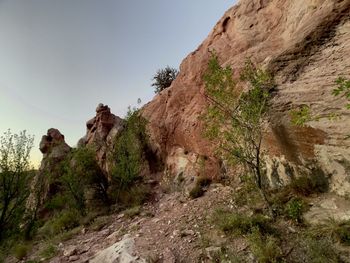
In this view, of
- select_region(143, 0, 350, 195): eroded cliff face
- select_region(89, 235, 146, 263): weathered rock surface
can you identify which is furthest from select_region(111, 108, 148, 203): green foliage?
select_region(89, 235, 146, 263): weathered rock surface

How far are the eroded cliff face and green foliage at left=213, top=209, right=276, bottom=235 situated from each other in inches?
89.7

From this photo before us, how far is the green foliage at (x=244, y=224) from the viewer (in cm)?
820

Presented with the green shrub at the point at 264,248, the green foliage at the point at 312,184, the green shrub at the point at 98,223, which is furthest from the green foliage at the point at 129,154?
the green shrub at the point at 264,248

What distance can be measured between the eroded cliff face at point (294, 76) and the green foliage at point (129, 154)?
12.8 feet

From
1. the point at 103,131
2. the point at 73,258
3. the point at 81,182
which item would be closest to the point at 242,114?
the point at 73,258

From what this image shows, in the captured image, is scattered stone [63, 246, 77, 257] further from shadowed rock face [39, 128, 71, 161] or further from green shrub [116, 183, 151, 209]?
shadowed rock face [39, 128, 71, 161]

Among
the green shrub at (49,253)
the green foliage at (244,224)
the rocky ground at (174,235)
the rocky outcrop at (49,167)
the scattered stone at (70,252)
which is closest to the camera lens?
the rocky ground at (174,235)

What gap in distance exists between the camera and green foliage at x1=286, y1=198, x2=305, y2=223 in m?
8.25

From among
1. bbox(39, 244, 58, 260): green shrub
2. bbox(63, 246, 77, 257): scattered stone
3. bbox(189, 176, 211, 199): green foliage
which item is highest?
bbox(189, 176, 211, 199): green foliage

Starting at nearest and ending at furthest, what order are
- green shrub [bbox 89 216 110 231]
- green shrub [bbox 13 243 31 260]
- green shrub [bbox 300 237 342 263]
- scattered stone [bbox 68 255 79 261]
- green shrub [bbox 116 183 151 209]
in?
green shrub [bbox 300 237 342 263] < scattered stone [bbox 68 255 79 261] < green shrub [bbox 13 243 31 260] < green shrub [bbox 89 216 110 231] < green shrub [bbox 116 183 151 209]

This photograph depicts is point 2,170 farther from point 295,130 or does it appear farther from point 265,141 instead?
point 295,130

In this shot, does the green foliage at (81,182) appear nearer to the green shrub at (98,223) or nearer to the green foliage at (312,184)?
the green shrub at (98,223)

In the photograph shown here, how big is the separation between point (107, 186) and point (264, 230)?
16.5 metres

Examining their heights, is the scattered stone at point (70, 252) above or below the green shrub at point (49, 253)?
below
